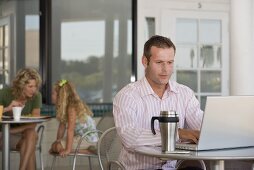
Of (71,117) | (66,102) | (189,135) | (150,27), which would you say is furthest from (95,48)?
(189,135)

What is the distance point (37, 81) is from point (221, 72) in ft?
9.33

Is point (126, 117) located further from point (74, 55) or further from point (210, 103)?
point (74, 55)

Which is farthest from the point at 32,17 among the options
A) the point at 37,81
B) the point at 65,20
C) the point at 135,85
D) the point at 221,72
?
the point at 135,85

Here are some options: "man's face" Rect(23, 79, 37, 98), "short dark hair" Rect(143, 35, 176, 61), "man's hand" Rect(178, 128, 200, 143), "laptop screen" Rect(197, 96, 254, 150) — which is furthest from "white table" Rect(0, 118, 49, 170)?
"laptop screen" Rect(197, 96, 254, 150)

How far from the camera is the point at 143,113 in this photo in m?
2.85

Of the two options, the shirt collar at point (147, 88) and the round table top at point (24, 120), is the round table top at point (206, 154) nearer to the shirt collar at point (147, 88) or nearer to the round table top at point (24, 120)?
the shirt collar at point (147, 88)

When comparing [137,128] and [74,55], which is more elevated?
[74,55]

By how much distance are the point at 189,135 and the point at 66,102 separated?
9.01 feet

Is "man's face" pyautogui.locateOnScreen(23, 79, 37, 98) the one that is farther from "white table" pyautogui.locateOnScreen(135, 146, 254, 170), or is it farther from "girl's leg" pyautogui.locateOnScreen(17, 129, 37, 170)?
"white table" pyautogui.locateOnScreen(135, 146, 254, 170)

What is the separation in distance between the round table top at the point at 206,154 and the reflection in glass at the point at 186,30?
473 centimetres

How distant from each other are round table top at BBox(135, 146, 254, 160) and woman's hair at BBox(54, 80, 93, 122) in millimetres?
2747

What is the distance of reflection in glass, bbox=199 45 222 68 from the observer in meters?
7.30

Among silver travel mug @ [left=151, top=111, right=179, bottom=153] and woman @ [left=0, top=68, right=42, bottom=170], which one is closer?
silver travel mug @ [left=151, top=111, right=179, bottom=153]

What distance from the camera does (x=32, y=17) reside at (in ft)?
22.4
